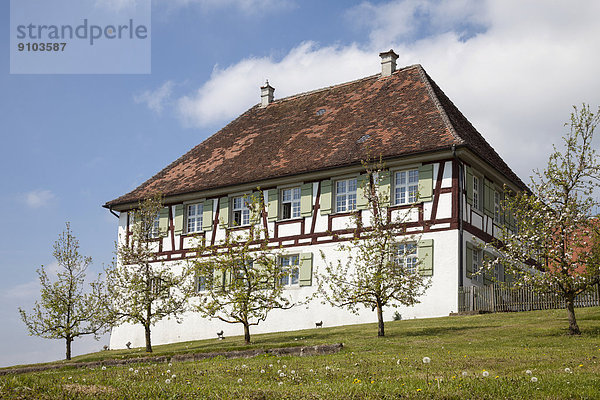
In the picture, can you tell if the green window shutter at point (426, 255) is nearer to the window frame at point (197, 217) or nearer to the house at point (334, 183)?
the house at point (334, 183)

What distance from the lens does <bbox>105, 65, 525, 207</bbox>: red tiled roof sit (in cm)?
3094

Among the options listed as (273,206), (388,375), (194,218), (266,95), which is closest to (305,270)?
(273,206)

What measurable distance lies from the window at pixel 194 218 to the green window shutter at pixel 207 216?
0.55 metres

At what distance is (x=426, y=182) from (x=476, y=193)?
8.98 feet

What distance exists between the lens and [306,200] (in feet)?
106

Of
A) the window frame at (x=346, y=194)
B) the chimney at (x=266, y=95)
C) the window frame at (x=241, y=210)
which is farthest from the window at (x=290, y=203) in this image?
the chimney at (x=266, y=95)

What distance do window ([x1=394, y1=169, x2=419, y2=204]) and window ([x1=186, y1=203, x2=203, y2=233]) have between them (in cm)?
1033

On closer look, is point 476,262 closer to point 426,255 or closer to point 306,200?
point 426,255

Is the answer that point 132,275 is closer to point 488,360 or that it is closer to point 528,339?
point 528,339

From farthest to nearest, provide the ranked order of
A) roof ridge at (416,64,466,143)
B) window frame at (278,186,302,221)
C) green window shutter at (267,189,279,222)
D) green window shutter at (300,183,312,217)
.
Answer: green window shutter at (267,189,279,222), window frame at (278,186,302,221), green window shutter at (300,183,312,217), roof ridge at (416,64,466,143)

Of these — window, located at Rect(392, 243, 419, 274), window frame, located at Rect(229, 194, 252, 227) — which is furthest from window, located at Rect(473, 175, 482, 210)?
window frame, located at Rect(229, 194, 252, 227)

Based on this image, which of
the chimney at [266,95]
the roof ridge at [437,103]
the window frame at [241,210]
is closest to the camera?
the roof ridge at [437,103]

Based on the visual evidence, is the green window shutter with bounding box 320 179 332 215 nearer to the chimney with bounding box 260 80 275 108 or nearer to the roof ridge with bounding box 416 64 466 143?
the roof ridge with bounding box 416 64 466 143

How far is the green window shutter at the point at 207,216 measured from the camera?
3531 cm
